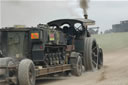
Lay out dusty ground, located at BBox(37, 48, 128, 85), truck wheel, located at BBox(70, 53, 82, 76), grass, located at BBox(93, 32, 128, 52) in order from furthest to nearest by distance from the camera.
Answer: grass, located at BBox(93, 32, 128, 52) < truck wheel, located at BBox(70, 53, 82, 76) < dusty ground, located at BBox(37, 48, 128, 85)

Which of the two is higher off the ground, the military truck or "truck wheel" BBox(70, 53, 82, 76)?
→ the military truck

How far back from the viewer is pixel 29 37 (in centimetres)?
1095

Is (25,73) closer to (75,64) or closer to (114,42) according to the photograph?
(75,64)

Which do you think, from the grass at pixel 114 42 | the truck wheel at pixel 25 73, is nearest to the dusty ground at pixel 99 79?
the truck wheel at pixel 25 73

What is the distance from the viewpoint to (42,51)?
10.9 meters

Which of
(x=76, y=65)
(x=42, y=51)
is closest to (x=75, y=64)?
(x=76, y=65)

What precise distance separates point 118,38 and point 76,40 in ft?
92.2

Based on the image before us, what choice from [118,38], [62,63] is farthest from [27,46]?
[118,38]

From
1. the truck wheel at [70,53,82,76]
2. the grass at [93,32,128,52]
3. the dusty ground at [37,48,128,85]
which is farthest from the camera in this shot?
the grass at [93,32,128,52]

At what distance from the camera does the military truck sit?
944 cm

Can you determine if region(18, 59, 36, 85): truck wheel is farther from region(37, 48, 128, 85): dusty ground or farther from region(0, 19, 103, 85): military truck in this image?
region(37, 48, 128, 85): dusty ground

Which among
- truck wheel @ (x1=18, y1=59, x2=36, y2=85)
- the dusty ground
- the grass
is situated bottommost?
the grass

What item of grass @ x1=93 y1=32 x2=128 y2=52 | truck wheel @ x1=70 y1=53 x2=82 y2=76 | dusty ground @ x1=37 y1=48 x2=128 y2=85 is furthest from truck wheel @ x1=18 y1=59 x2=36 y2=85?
grass @ x1=93 y1=32 x2=128 y2=52

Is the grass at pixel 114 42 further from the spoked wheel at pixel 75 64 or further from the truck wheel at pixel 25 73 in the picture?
the truck wheel at pixel 25 73
